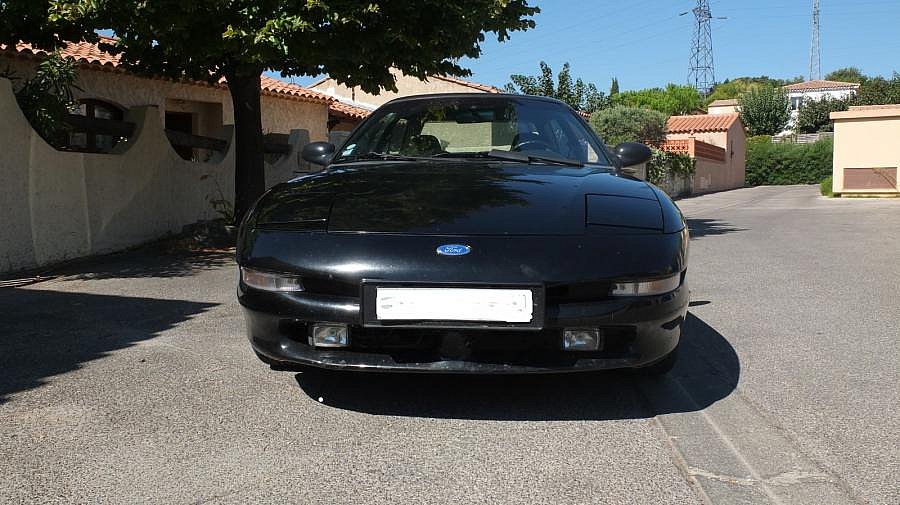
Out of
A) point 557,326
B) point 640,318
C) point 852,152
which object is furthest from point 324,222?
point 852,152

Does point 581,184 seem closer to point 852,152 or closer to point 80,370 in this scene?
point 80,370

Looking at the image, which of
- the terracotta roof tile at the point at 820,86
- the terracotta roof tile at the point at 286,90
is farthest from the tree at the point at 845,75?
the terracotta roof tile at the point at 286,90

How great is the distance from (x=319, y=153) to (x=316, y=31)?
12.8ft

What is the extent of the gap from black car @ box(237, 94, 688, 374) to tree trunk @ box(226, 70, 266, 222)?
703 cm

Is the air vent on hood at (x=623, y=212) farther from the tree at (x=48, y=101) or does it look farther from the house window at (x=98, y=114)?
the house window at (x=98, y=114)

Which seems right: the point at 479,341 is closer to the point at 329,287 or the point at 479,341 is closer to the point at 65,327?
the point at 329,287

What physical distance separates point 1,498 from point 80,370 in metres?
1.60

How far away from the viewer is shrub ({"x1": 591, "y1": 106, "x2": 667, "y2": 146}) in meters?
32.6

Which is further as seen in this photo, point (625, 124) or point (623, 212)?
point (625, 124)

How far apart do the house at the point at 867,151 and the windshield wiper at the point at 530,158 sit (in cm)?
2396

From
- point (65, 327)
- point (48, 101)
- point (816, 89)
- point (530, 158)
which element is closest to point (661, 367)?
point (530, 158)

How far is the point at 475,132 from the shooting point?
457 centimetres

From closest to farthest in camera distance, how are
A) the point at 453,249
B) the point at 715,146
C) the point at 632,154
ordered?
the point at 453,249 < the point at 632,154 < the point at 715,146

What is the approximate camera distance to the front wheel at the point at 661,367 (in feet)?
11.4
